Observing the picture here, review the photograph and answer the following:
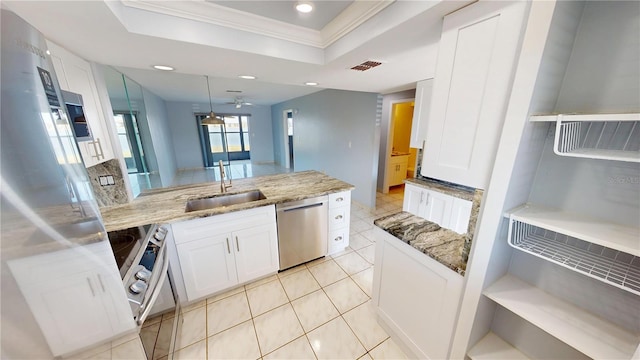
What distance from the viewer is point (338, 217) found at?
96.1 inches

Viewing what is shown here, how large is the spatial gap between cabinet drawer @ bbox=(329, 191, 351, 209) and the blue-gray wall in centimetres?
141

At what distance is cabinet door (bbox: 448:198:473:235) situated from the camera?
7.52 ft

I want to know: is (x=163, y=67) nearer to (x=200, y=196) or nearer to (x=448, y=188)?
(x=200, y=196)

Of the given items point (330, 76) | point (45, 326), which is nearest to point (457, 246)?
point (45, 326)

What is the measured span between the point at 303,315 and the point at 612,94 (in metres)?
2.18

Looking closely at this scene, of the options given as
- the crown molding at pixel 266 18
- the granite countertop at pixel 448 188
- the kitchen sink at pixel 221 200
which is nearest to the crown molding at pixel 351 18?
the crown molding at pixel 266 18

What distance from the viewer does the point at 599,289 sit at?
84cm

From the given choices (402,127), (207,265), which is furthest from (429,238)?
(402,127)

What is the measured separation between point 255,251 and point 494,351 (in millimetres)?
1841

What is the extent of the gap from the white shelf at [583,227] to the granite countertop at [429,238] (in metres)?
0.36

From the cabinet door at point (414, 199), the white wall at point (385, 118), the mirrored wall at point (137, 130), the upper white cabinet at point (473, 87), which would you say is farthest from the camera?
the white wall at point (385, 118)

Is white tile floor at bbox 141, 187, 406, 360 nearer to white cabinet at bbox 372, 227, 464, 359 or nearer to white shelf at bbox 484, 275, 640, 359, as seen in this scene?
white cabinet at bbox 372, 227, 464, 359

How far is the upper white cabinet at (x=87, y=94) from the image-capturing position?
128 centimetres

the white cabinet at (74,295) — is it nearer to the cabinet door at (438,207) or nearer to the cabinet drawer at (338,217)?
the cabinet drawer at (338,217)
